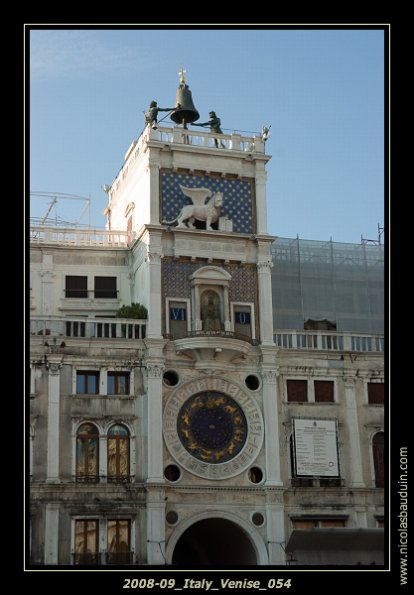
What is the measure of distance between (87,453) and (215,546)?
7.53 m

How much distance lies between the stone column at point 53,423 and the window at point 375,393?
12.8 metres

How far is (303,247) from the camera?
56531mm

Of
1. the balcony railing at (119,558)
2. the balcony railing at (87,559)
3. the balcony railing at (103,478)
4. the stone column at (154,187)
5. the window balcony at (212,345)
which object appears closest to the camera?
the balcony railing at (87,559)

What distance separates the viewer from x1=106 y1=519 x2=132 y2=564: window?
46031mm

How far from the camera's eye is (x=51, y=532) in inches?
1796

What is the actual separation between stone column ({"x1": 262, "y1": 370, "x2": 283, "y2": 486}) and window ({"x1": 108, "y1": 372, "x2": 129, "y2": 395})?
5.52 m

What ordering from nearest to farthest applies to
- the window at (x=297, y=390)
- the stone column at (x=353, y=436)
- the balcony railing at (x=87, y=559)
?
the balcony railing at (x=87, y=559) < the stone column at (x=353, y=436) < the window at (x=297, y=390)

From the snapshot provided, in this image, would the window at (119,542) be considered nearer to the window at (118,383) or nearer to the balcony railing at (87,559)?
the balcony railing at (87,559)

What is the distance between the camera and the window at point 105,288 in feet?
172

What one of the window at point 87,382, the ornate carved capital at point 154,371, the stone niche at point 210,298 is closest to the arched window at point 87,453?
the window at point 87,382

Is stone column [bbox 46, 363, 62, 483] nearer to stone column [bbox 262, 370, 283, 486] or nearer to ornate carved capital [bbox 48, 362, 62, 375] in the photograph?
ornate carved capital [bbox 48, 362, 62, 375]
